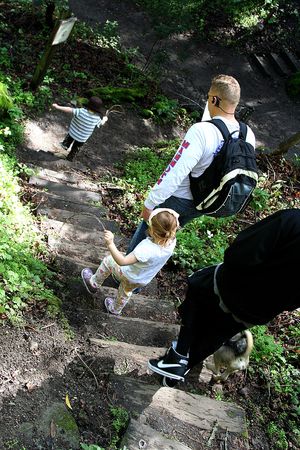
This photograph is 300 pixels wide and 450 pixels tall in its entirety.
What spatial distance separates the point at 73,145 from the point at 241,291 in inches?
229

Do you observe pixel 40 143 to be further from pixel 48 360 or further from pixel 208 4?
pixel 208 4

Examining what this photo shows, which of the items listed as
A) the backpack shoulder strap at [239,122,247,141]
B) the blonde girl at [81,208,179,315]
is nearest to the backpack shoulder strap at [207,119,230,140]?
the backpack shoulder strap at [239,122,247,141]

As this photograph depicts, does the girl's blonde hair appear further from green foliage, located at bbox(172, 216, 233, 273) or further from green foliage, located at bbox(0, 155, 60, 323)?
green foliage, located at bbox(172, 216, 233, 273)

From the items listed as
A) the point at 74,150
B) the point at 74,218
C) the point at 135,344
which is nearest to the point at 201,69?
the point at 74,150

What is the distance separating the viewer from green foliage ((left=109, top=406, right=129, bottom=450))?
10.6 feet

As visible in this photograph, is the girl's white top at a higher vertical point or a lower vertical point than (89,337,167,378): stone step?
higher

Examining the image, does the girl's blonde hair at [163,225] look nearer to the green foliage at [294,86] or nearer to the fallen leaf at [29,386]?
the fallen leaf at [29,386]

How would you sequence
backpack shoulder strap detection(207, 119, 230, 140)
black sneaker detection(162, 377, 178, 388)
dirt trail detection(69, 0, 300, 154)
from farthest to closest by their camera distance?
dirt trail detection(69, 0, 300, 154)
black sneaker detection(162, 377, 178, 388)
backpack shoulder strap detection(207, 119, 230, 140)

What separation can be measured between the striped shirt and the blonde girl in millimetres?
3766

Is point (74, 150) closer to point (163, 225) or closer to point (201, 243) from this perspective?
point (201, 243)

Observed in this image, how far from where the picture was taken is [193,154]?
3854 millimetres

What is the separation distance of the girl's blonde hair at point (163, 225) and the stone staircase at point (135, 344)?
89 cm

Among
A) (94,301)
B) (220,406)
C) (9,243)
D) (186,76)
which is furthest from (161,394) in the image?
(186,76)

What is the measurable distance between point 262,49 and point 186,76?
3603 mm
